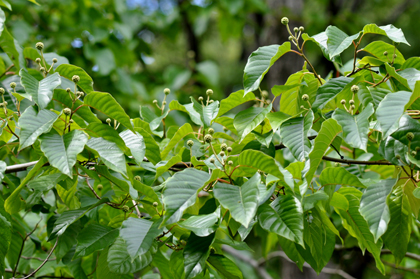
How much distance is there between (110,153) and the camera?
34.3 inches

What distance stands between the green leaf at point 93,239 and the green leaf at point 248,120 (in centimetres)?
41


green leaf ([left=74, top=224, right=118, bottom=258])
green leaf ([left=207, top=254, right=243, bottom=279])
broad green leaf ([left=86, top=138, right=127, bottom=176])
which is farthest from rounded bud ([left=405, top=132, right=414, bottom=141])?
green leaf ([left=74, top=224, right=118, bottom=258])

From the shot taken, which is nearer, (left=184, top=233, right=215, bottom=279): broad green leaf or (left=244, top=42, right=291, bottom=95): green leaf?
(left=184, top=233, right=215, bottom=279): broad green leaf

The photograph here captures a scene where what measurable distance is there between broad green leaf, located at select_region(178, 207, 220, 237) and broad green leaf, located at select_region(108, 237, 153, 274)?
0.50ft

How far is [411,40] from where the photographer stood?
5805mm

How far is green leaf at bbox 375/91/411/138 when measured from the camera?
2.59ft

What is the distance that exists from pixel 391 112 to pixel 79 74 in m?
0.78

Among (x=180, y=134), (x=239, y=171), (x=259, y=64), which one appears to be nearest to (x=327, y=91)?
(x=259, y=64)

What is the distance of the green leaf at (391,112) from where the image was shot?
788 mm

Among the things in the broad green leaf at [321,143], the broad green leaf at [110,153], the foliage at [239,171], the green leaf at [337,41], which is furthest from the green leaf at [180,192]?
the green leaf at [337,41]

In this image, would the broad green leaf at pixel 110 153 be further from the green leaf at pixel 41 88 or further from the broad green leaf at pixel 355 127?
the broad green leaf at pixel 355 127

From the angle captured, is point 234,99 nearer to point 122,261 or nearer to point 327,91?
point 327,91

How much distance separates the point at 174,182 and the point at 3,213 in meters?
0.46

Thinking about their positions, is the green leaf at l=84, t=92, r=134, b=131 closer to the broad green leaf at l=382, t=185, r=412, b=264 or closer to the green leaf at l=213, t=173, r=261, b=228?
the green leaf at l=213, t=173, r=261, b=228
